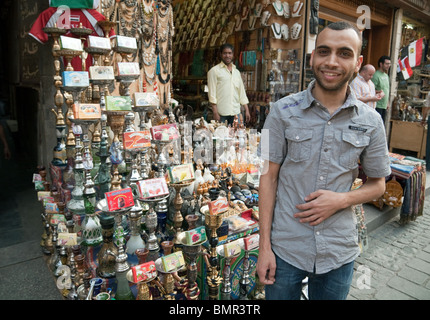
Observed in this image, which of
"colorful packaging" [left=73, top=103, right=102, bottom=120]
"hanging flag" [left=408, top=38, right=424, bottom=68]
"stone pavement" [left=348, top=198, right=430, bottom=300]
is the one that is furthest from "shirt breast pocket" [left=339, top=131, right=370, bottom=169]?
"hanging flag" [left=408, top=38, right=424, bottom=68]

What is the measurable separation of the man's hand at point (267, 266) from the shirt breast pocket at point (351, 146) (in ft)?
1.52

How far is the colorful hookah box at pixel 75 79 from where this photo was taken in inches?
74.1

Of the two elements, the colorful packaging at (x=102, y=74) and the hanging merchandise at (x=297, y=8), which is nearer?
the colorful packaging at (x=102, y=74)

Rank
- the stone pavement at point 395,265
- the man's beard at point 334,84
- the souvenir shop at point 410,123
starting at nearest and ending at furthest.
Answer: the man's beard at point 334,84
the stone pavement at point 395,265
the souvenir shop at point 410,123

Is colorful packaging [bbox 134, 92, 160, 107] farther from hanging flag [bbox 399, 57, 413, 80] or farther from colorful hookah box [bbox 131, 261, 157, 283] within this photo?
hanging flag [bbox 399, 57, 413, 80]

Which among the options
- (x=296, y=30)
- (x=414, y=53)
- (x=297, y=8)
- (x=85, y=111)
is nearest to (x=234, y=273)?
(x=85, y=111)

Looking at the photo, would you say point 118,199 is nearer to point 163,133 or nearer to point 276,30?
point 163,133

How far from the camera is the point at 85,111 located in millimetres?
1843

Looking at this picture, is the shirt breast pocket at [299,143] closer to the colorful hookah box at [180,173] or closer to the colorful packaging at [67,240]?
the colorful hookah box at [180,173]

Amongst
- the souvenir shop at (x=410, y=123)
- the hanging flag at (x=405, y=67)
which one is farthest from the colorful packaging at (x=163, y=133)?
the hanging flag at (x=405, y=67)

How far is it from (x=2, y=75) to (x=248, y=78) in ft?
25.0

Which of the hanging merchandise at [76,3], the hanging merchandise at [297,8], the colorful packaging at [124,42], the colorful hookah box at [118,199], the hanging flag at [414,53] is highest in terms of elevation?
the hanging merchandise at [297,8]

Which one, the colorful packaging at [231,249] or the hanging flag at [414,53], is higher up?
the hanging flag at [414,53]

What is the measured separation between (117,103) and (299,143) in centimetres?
109
